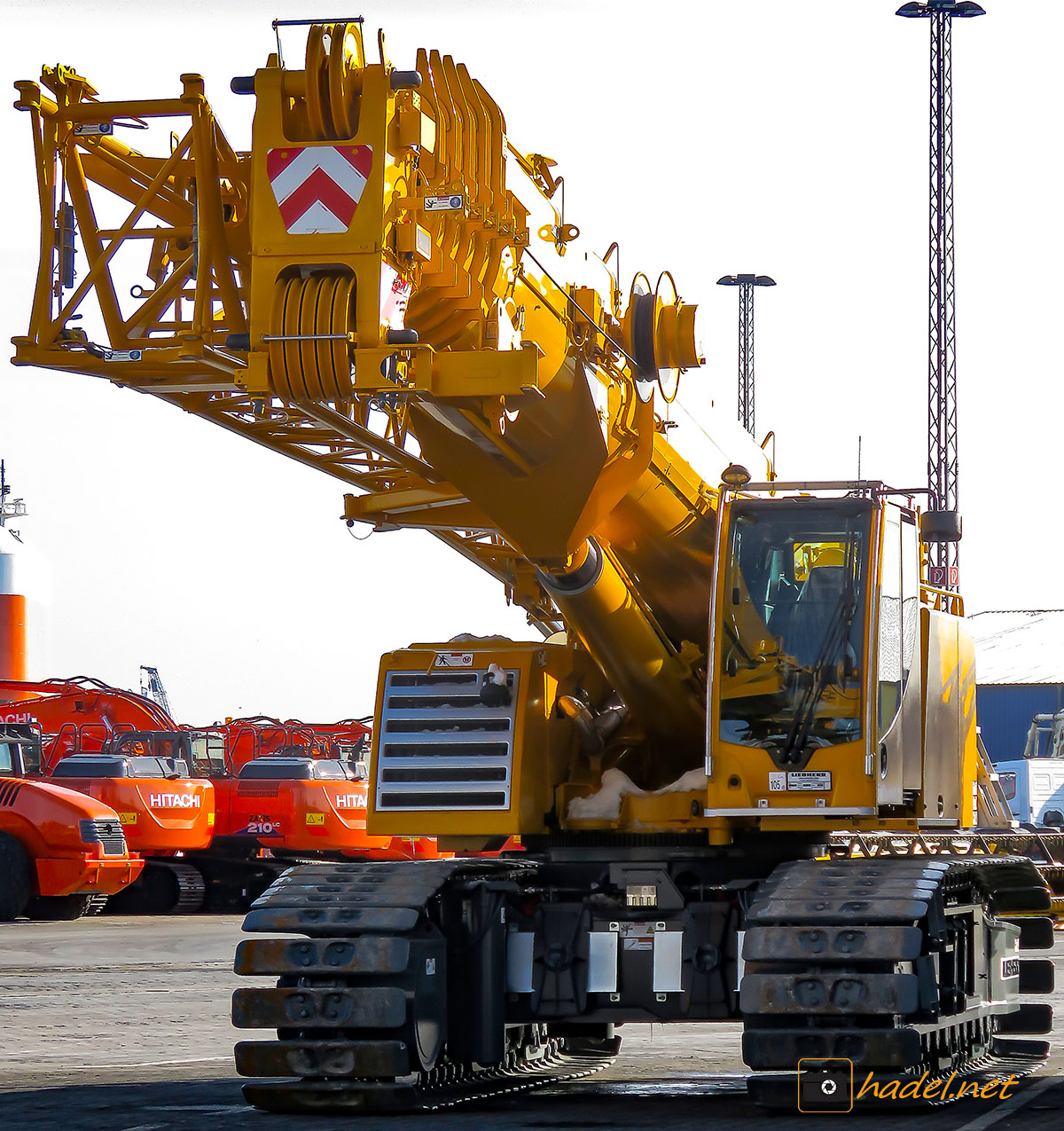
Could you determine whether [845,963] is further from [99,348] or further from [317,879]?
[99,348]

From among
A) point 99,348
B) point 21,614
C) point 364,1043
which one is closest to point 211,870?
point 21,614

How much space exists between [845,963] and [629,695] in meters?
2.50

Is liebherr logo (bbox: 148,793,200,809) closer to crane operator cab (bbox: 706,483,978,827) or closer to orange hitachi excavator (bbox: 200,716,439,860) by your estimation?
orange hitachi excavator (bbox: 200,716,439,860)

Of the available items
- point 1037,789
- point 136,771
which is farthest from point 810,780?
point 1037,789

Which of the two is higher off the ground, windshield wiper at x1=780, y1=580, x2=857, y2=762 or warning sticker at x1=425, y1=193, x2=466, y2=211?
warning sticker at x1=425, y1=193, x2=466, y2=211

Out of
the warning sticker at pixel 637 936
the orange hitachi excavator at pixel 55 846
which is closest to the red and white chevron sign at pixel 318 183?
the warning sticker at pixel 637 936

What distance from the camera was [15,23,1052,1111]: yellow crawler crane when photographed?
8820 mm

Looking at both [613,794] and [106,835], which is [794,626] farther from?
[106,835]

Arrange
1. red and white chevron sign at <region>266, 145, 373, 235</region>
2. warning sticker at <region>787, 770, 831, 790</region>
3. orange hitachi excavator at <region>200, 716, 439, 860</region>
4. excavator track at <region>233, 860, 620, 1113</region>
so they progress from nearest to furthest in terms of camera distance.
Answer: red and white chevron sign at <region>266, 145, 373, 235</region> < excavator track at <region>233, 860, 620, 1113</region> < warning sticker at <region>787, 770, 831, 790</region> < orange hitachi excavator at <region>200, 716, 439, 860</region>

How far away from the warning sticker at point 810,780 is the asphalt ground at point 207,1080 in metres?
1.78

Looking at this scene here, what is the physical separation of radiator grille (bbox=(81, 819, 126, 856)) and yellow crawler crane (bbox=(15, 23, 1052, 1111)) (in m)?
A: 14.9

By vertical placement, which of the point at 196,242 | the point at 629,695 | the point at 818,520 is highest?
the point at 196,242

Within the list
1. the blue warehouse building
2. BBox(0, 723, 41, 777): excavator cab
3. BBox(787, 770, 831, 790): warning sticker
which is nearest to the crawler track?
BBox(787, 770, 831, 790): warning sticker

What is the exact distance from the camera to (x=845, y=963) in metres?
10.4
